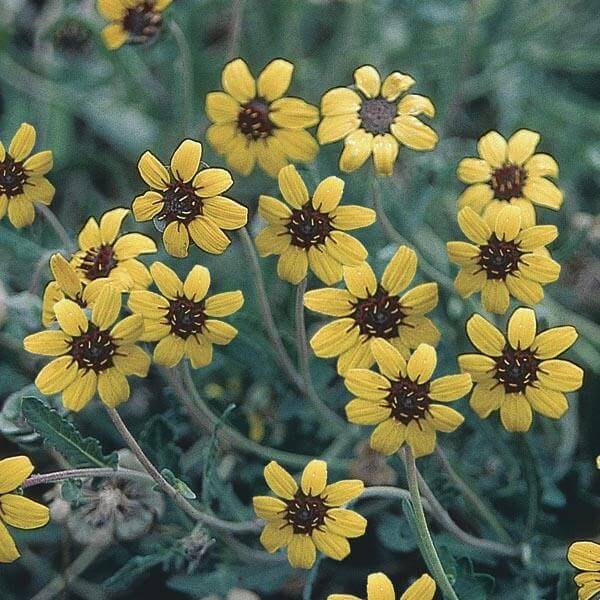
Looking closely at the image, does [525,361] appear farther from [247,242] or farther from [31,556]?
[31,556]

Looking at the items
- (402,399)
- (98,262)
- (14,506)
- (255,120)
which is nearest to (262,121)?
(255,120)

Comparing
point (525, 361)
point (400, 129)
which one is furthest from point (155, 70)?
point (525, 361)

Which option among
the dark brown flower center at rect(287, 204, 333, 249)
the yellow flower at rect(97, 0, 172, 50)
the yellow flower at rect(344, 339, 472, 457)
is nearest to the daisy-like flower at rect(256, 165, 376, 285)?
the dark brown flower center at rect(287, 204, 333, 249)

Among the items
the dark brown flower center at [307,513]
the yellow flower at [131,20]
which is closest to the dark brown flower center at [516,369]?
the dark brown flower center at [307,513]

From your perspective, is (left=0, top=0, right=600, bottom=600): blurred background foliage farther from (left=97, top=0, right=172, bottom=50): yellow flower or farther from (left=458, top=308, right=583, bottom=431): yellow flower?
(left=458, top=308, right=583, bottom=431): yellow flower

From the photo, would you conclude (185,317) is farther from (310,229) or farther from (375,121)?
(375,121)

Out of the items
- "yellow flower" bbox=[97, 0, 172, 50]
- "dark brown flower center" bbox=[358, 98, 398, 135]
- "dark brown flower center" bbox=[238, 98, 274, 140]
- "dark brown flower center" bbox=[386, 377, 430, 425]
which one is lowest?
"dark brown flower center" bbox=[386, 377, 430, 425]

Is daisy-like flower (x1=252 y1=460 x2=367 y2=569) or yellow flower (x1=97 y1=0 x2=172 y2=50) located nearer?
daisy-like flower (x1=252 y1=460 x2=367 y2=569)
